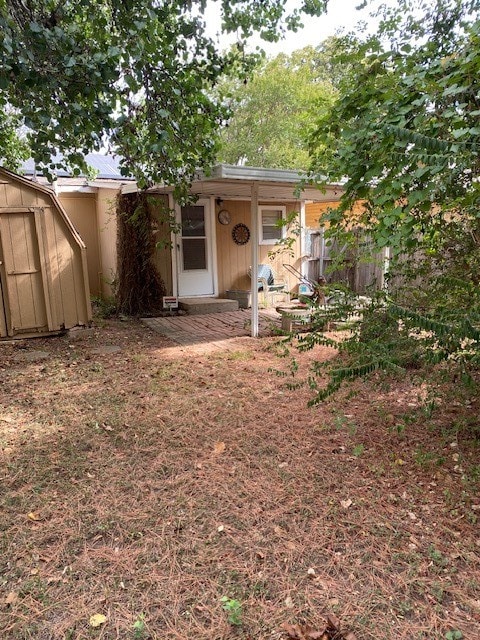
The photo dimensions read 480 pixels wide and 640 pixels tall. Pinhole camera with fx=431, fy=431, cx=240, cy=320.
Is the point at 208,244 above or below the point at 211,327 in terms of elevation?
above

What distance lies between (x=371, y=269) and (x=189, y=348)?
6.46 meters

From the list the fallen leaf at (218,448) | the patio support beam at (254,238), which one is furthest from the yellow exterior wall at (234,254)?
the fallen leaf at (218,448)

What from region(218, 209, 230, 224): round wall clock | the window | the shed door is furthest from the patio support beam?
the window

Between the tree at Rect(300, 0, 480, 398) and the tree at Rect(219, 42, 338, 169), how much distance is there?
49.5 ft

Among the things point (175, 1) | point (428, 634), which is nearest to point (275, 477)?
point (428, 634)

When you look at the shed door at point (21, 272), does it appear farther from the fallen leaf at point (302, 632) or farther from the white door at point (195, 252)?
the fallen leaf at point (302, 632)

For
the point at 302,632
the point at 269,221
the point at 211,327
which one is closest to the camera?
the point at 302,632

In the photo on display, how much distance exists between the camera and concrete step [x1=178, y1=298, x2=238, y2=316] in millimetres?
8516

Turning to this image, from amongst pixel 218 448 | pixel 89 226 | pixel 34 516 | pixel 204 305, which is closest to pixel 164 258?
pixel 204 305

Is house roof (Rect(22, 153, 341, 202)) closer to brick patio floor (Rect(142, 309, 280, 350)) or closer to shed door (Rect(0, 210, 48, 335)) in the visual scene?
shed door (Rect(0, 210, 48, 335))

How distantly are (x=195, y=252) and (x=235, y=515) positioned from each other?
718 centimetres

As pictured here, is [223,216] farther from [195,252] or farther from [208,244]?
[195,252]

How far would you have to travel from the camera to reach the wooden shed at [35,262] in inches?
233

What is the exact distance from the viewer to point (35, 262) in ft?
20.0
